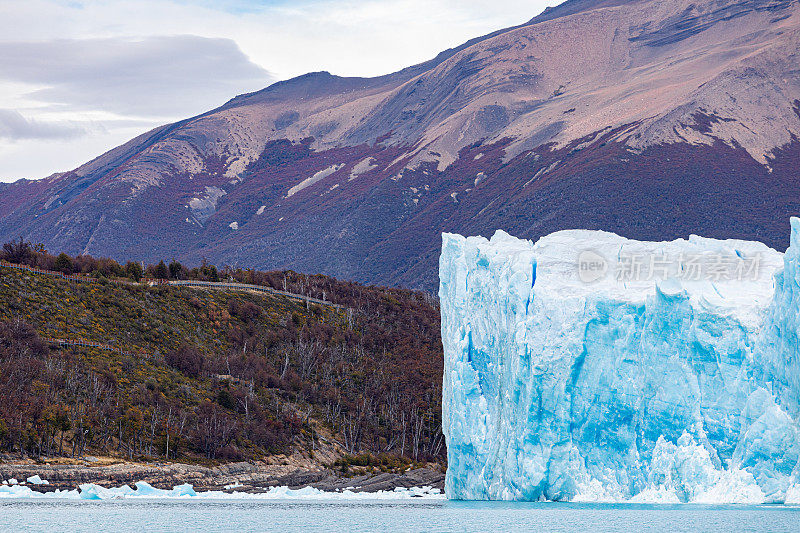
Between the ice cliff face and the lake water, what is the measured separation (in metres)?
1.13

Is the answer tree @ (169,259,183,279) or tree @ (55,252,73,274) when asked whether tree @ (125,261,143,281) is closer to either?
tree @ (169,259,183,279)

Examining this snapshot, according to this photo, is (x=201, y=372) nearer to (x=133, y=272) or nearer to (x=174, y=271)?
(x=133, y=272)

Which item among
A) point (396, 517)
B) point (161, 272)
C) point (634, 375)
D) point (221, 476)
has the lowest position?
point (221, 476)

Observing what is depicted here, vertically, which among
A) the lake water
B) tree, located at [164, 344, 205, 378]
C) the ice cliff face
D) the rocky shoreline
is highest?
the ice cliff face

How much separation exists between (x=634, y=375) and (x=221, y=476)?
1278 inches

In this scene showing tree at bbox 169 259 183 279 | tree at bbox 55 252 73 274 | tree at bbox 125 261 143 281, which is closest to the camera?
tree at bbox 55 252 73 274

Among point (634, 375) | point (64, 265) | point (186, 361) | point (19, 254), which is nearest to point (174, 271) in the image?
point (64, 265)

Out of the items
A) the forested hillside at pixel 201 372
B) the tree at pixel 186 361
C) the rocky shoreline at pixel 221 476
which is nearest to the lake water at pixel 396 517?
the rocky shoreline at pixel 221 476

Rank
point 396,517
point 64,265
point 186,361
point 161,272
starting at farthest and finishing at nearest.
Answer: point 161,272
point 64,265
point 186,361
point 396,517

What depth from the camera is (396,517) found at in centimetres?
5125

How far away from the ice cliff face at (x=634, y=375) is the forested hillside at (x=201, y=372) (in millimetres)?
26942

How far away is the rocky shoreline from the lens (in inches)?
2323

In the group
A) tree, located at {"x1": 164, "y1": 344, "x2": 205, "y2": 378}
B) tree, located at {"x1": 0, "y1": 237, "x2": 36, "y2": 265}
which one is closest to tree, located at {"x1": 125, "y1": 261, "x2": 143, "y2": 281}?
tree, located at {"x1": 0, "y1": 237, "x2": 36, "y2": 265}

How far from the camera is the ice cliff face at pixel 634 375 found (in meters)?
44.6
